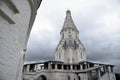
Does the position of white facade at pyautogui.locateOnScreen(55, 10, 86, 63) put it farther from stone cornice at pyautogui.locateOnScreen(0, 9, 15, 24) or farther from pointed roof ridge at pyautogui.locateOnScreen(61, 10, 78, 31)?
stone cornice at pyautogui.locateOnScreen(0, 9, 15, 24)

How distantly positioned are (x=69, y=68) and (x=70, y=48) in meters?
11.5

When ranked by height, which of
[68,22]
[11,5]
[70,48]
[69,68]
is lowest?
[69,68]

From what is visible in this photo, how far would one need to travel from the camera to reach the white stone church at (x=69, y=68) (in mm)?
28098

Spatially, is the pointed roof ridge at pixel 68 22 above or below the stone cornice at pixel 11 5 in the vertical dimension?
above

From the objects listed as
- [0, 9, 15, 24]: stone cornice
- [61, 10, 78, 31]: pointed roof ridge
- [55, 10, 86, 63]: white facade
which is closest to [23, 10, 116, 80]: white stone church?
[55, 10, 86, 63]: white facade

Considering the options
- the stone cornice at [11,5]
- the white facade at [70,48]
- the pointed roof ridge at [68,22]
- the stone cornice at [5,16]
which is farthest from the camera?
the pointed roof ridge at [68,22]

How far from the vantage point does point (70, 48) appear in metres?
44.4

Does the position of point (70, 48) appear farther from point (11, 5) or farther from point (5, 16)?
point (5, 16)

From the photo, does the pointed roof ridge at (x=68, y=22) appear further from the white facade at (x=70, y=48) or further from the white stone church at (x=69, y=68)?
the white stone church at (x=69, y=68)

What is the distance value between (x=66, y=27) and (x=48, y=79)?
1071 inches

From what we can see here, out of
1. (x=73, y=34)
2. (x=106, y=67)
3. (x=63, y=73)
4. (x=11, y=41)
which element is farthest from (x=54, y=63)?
(x=11, y=41)

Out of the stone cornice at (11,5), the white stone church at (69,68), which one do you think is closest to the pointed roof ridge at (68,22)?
the white stone church at (69,68)

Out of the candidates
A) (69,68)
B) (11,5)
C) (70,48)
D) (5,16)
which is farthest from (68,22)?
(5,16)

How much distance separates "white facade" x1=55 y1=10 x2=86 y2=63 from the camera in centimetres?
4349
